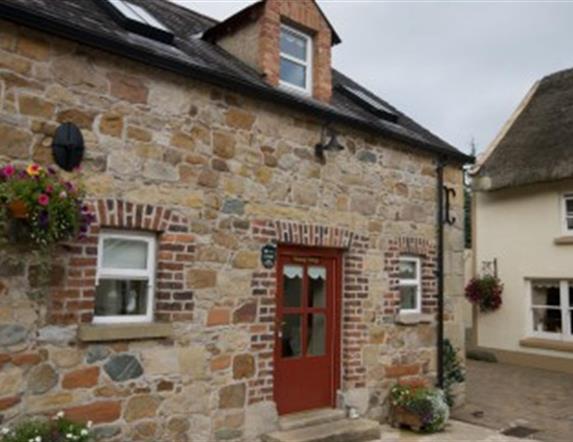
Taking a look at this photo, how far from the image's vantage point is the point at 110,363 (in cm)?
513

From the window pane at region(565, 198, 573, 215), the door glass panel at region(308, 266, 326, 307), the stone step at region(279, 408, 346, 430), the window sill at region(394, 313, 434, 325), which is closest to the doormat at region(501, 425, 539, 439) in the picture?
the window sill at region(394, 313, 434, 325)

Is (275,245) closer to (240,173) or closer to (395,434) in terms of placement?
(240,173)

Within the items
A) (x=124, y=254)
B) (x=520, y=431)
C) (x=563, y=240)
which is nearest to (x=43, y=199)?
(x=124, y=254)

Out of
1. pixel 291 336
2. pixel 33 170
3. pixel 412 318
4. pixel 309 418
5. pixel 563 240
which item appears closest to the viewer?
pixel 33 170

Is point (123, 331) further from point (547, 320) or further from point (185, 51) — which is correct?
point (547, 320)

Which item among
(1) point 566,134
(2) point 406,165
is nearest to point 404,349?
(2) point 406,165

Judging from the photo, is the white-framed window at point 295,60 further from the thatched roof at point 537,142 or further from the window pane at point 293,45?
the thatched roof at point 537,142

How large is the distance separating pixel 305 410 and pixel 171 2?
281 inches

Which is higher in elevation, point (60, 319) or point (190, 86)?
point (190, 86)

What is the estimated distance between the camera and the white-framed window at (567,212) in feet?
40.9

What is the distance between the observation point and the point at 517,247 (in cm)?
1337

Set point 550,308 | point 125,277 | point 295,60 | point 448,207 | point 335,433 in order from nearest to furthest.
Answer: point 125,277 → point 335,433 → point 295,60 → point 448,207 → point 550,308

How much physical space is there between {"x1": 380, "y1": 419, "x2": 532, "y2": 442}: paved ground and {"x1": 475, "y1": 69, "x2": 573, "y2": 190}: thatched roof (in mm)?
6805

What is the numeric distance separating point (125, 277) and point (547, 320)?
10.9 metres
